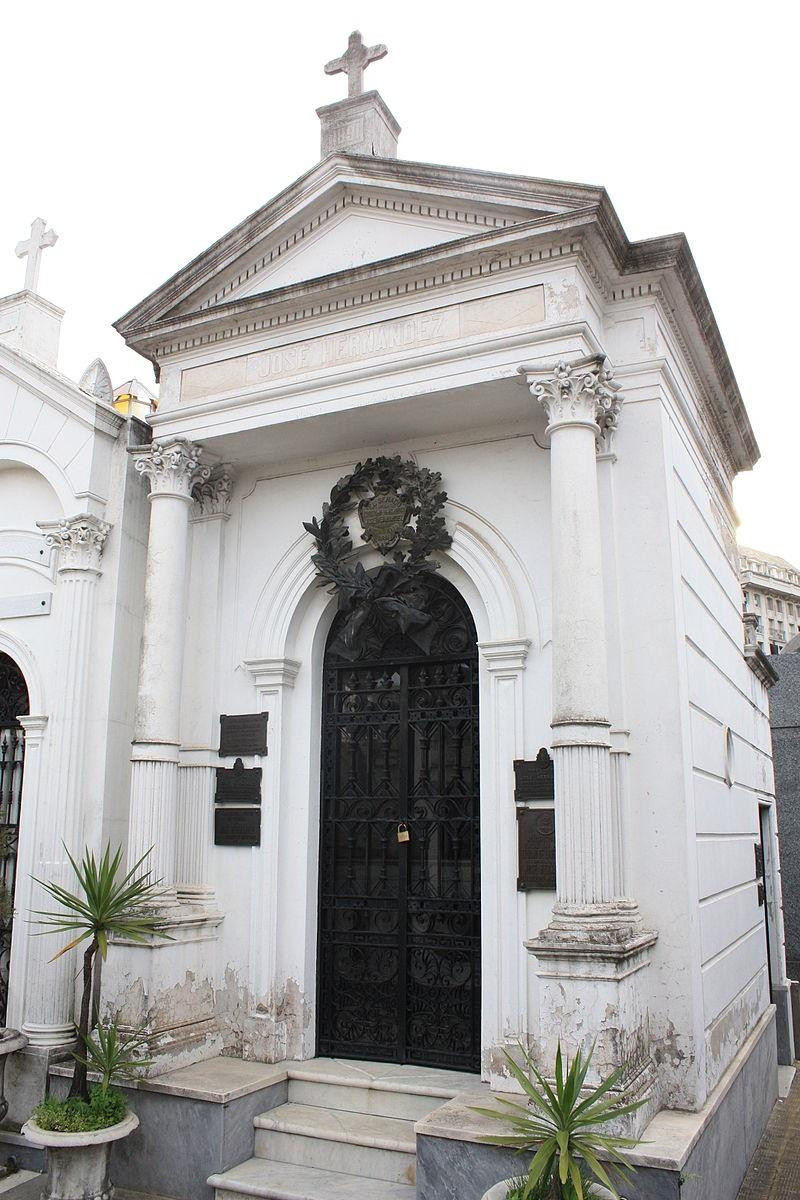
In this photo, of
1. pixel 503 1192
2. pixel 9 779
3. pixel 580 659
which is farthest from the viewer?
pixel 9 779

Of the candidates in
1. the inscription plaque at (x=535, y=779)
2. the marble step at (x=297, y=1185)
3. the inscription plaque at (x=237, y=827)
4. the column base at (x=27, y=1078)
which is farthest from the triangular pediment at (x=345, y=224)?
the marble step at (x=297, y=1185)

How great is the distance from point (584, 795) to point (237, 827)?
2.89 metres

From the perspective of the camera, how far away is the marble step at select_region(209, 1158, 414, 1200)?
549cm

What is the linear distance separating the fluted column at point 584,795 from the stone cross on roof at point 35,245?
16.3 feet

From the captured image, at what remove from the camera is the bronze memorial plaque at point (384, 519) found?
7.25 m

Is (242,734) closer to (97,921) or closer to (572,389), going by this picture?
(97,921)

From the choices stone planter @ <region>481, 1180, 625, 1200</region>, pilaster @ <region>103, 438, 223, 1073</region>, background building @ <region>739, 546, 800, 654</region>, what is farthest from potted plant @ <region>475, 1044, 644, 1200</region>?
background building @ <region>739, 546, 800, 654</region>

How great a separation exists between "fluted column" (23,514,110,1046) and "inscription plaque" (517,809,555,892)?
3.23 metres

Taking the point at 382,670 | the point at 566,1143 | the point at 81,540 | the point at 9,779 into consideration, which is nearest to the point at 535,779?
the point at 382,670

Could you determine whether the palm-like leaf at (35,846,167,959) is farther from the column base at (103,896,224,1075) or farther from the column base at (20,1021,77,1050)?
the column base at (20,1021,77,1050)

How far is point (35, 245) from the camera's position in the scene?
28.8ft

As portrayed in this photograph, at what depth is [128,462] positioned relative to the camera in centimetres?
788

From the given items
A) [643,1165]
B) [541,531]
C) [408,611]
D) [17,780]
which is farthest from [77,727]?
[643,1165]

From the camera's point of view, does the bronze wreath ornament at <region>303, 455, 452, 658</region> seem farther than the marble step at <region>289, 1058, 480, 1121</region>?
Yes
